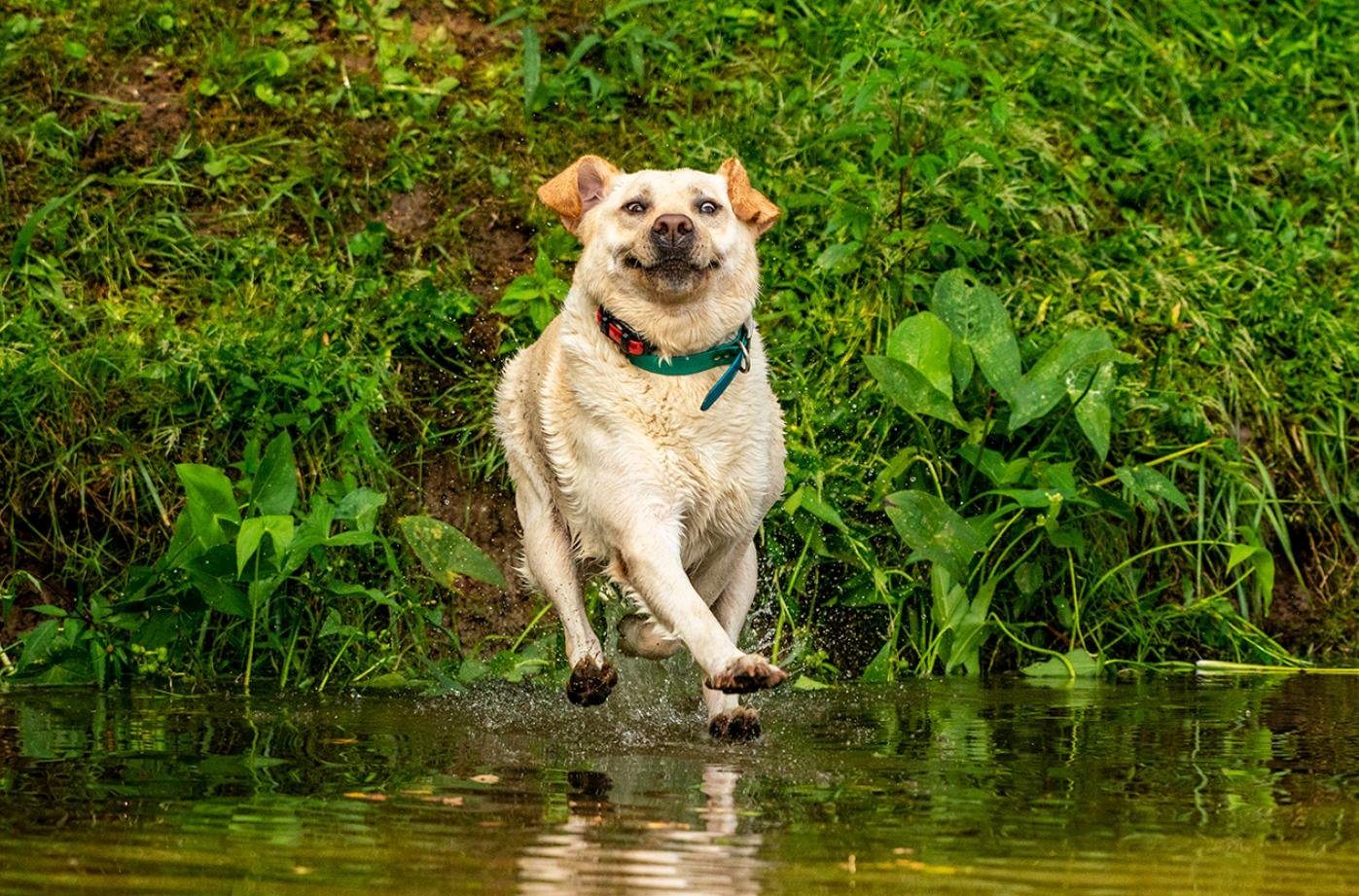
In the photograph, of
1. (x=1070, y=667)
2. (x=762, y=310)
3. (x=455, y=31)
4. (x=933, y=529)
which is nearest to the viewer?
(x=933, y=529)

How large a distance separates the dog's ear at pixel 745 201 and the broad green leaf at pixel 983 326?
142 centimetres

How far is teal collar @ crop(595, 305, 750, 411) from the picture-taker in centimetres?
532

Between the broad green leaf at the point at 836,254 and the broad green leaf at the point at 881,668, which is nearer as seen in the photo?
the broad green leaf at the point at 881,668

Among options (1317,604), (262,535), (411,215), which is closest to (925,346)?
(1317,604)

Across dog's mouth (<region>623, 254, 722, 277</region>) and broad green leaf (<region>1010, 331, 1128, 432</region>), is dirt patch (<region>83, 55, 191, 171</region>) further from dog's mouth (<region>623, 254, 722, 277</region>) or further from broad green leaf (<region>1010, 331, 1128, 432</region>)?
broad green leaf (<region>1010, 331, 1128, 432</region>)

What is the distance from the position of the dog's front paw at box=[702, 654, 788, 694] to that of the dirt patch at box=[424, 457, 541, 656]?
2.18 m

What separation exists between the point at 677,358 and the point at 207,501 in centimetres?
160

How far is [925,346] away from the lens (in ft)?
22.1

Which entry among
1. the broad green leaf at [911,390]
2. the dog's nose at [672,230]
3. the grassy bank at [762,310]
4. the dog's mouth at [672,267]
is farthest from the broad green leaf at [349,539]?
the broad green leaf at [911,390]

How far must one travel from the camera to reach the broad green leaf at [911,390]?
6.56m

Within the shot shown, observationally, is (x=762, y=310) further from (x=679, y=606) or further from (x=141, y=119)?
(x=141, y=119)

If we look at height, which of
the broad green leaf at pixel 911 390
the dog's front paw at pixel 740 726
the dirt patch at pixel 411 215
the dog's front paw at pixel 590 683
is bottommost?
the dog's front paw at pixel 740 726

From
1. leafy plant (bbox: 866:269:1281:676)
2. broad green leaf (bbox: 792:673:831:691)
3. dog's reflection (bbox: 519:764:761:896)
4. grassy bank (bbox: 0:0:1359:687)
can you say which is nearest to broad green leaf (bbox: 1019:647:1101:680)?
leafy plant (bbox: 866:269:1281:676)

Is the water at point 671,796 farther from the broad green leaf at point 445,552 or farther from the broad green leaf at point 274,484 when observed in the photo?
the broad green leaf at point 274,484
